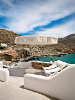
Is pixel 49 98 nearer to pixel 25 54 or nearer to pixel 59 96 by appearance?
pixel 59 96

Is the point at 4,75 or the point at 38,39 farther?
the point at 38,39

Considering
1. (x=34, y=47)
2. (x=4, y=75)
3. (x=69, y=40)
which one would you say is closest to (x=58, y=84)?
(x=4, y=75)

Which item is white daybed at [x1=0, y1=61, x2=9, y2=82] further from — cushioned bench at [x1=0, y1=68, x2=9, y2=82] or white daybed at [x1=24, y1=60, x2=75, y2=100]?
white daybed at [x1=24, y1=60, x2=75, y2=100]

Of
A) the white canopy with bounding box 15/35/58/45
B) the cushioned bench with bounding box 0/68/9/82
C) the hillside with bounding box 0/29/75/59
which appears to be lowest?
the cushioned bench with bounding box 0/68/9/82

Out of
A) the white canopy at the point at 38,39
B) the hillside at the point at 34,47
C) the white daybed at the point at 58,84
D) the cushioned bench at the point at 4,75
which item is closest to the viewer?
the white daybed at the point at 58,84

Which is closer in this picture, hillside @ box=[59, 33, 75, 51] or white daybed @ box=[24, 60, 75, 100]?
white daybed @ box=[24, 60, 75, 100]

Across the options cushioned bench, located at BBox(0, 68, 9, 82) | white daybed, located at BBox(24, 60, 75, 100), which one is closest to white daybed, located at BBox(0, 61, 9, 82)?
cushioned bench, located at BBox(0, 68, 9, 82)

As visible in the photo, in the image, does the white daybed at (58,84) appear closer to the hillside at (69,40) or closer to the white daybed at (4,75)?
the white daybed at (4,75)

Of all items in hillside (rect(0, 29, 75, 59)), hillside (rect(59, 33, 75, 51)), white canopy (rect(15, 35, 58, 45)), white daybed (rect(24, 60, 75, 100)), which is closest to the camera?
white daybed (rect(24, 60, 75, 100))

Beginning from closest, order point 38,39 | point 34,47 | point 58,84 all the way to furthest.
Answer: point 58,84, point 38,39, point 34,47

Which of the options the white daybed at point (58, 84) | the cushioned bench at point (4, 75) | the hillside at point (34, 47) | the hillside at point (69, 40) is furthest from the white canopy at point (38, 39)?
the hillside at point (69, 40)

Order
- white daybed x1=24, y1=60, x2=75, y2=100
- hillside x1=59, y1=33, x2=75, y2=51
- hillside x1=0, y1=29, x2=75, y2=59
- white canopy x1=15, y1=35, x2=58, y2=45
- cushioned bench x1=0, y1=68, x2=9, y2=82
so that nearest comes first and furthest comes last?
white daybed x1=24, y1=60, x2=75, y2=100
cushioned bench x1=0, y1=68, x2=9, y2=82
white canopy x1=15, y1=35, x2=58, y2=45
hillside x1=0, y1=29, x2=75, y2=59
hillside x1=59, y1=33, x2=75, y2=51

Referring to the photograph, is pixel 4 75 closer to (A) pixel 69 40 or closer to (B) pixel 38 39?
(B) pixel 38 39

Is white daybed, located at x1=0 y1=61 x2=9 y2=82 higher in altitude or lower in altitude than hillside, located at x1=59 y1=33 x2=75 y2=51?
lower
